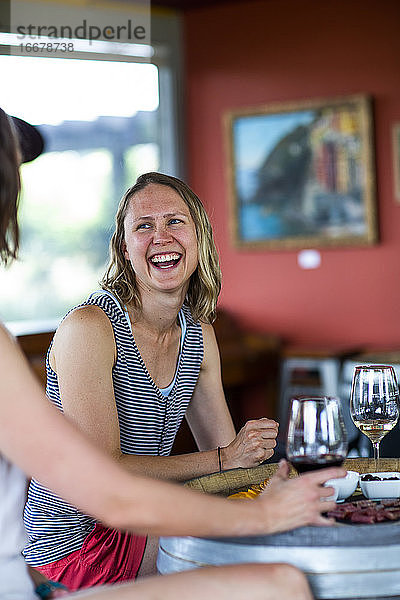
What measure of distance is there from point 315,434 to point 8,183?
65 centimetres

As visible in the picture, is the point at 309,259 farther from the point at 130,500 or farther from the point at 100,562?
the point at 130,500

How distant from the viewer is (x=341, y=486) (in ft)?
5.37

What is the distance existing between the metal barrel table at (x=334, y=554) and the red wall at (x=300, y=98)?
14.8ft

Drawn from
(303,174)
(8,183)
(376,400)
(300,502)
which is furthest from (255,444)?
(303,174)

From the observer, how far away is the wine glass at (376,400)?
180 cm

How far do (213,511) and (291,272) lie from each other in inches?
189

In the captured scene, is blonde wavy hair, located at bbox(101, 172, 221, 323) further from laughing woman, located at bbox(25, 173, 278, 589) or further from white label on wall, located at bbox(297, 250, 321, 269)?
white label on wall, located at bbox(297, 250, 321, 269)

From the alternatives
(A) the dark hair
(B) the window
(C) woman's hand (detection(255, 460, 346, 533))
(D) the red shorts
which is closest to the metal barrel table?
(C) woman's hand (detection(255, 460, 346, 533))

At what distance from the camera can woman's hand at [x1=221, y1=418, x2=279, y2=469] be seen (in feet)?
6.70

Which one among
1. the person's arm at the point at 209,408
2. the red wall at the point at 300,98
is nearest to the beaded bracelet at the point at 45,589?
the person's arm at the point at 209,408

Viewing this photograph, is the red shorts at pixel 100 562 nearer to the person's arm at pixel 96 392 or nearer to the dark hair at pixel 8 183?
the person's arm at pixel 96 392

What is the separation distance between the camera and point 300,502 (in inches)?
56.5

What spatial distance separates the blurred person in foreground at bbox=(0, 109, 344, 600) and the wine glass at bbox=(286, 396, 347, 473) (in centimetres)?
4

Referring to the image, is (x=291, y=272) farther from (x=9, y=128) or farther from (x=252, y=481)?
(x=9, y=128)
